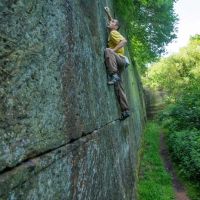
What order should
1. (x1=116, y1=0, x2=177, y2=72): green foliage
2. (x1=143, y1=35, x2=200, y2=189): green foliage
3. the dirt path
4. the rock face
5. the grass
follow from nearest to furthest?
the rock face < the grass < the dirt path < (x1=143, y1=35, x2=200, y2=189): green foliage < (x1=116, y1=0, x2=177, y2=72): green foliage

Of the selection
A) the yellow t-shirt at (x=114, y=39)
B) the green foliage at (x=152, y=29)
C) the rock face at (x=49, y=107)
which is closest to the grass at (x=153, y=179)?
the yellow t-shirt at (x=114, y=39)

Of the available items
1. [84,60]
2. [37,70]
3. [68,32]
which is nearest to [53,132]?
[37,70]

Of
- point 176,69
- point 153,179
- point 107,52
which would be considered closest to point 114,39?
point 107,52

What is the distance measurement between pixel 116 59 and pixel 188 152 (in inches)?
227

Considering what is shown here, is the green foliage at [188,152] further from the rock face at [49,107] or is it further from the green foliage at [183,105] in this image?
the rock face at [49,107]

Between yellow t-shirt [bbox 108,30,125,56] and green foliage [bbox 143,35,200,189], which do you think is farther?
green foliage [bbox 143,35,200,189]

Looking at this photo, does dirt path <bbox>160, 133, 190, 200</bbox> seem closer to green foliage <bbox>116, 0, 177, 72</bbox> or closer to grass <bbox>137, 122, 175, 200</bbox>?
grass <bbox>137, 122, 175, 200</bbox>

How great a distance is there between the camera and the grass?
328 inches

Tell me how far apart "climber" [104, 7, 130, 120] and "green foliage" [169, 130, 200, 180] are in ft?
12.9

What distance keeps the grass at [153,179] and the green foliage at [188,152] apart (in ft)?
1.88

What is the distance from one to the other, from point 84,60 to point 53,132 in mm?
1522

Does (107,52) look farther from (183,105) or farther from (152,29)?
(152,29)

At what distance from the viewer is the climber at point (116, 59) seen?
5.71 metres

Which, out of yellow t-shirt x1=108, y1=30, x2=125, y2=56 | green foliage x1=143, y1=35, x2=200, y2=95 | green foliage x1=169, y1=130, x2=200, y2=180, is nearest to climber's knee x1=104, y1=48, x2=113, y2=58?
yellow t-shirt x1=108, y1=30, x2=125, y2=56
